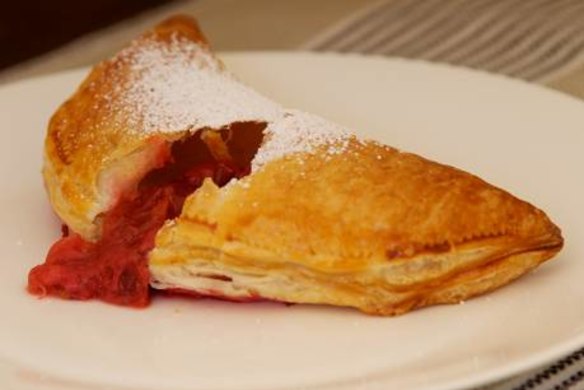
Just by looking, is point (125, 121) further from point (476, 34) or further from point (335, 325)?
point (476, 34)

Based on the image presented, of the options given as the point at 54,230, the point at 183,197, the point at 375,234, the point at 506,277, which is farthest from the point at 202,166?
the point at 506,277

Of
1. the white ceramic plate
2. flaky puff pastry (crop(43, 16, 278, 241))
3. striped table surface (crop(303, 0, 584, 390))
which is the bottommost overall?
the white ceramic plate

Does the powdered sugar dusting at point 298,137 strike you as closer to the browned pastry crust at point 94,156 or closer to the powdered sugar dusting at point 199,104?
the powdered sugar dusting at point 199,104

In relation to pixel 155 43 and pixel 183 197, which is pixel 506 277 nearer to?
pixel 183 197

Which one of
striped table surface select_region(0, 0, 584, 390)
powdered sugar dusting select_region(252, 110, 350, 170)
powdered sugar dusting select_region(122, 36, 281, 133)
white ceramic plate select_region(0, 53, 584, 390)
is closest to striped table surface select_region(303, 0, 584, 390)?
striped table surface select_region(0, 0, 584, 390)

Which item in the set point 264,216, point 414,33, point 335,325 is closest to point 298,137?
point 264,216

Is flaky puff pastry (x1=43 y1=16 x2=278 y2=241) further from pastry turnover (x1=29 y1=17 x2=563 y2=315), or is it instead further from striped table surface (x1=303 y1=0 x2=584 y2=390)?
striped table surface (x1=303 y1=0 x2=584 y2=390)
